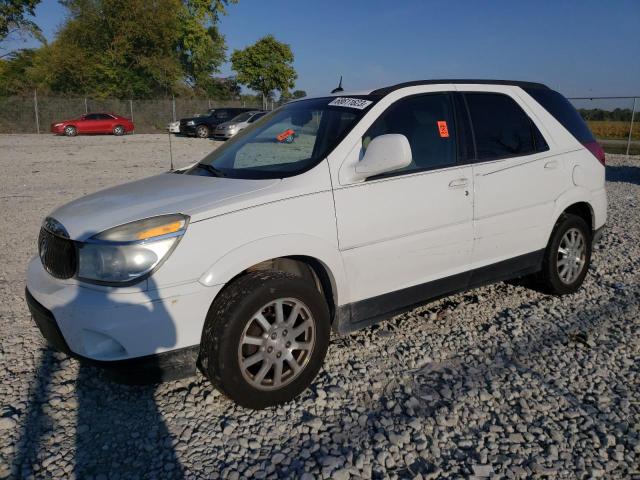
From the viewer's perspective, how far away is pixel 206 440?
8.69 ft

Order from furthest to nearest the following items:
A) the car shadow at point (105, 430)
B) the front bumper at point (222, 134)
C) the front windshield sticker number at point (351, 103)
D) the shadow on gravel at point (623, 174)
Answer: the front bumper at point (222, 134) < the shadow on gravel at point (623, 174) < the front windshield sticker number at point (351, 103) < the car shadow at point (105, 430)

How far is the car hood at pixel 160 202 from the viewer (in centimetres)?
267

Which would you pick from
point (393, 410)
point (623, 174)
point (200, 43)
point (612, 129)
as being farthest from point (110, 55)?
point (393, 410)

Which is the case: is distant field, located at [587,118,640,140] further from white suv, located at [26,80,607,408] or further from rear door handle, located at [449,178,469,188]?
rear door handle, located at [449,178,469,188]

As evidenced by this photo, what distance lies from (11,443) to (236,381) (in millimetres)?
1184

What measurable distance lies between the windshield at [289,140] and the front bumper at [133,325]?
3.29ft

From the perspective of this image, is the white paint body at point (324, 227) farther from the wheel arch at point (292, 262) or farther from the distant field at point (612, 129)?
the distant field at point (612, 129)

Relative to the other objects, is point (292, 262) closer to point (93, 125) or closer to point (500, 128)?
point (500, 128)

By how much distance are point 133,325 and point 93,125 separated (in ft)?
103

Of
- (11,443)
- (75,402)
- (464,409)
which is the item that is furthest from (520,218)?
(11,443)

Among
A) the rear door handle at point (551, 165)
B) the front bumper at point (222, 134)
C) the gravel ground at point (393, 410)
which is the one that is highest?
the front bumper at point (222, 134)

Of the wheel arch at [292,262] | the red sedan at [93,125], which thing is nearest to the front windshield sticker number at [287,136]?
the wheel arch at [292,262]

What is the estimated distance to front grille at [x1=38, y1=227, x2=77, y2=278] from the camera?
8.80 feet

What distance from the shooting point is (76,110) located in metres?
32.9
